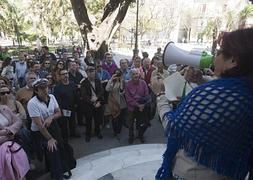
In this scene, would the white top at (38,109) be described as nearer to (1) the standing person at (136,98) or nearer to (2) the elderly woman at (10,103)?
(2) the elderly woman at (10,103)

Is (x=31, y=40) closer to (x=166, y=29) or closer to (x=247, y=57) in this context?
(x=166, y=29)

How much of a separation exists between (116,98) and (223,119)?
5.28 metres

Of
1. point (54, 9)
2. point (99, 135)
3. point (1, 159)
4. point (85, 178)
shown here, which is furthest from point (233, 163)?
point (54, 9)

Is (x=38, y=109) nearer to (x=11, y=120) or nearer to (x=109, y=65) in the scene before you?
(x=11, y=120)

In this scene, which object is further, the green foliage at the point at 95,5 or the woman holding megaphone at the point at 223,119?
the green foliage at the point at 95,5

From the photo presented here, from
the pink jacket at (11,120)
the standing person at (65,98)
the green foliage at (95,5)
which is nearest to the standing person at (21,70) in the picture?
the standing person at (65,98)

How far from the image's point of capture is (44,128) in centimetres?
436

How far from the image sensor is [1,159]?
380 centimetres

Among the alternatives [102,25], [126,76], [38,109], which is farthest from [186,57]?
[102,25]

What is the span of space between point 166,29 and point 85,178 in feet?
159

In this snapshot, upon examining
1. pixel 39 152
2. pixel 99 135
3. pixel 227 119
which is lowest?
pixel 99 135

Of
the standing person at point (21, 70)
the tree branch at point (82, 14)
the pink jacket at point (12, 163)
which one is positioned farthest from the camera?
the tree branch at point (82, 14)

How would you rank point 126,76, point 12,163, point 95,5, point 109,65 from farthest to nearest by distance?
point 95,5 < point 109,65 < point 126,76 < point 12,163

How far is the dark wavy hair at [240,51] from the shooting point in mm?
1260
